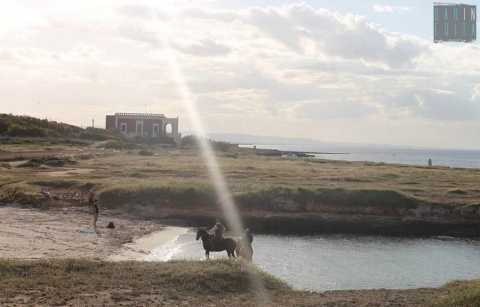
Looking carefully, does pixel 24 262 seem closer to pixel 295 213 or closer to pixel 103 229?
pixel 103 229

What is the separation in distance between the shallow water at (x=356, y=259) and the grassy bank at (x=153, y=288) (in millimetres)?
6291

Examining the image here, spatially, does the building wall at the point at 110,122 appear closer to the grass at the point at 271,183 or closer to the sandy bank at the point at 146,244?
the grass at the point at 271,183

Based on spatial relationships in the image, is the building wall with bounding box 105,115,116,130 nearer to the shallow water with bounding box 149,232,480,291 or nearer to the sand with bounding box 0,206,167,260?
the sand with bounding box 0,206,167,260

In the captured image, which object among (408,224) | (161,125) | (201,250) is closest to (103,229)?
(201,250)

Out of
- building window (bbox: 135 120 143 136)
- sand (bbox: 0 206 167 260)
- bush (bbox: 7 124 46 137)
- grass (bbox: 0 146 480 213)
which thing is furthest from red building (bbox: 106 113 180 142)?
sand (bbox: 0 206 167 260)

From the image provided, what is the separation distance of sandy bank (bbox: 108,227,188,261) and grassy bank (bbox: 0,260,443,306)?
24.0ft

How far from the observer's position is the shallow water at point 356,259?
3048 centimetres

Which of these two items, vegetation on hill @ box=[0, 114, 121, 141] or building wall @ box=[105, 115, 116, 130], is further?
building wall @ box=[105, 115, 116, 130]

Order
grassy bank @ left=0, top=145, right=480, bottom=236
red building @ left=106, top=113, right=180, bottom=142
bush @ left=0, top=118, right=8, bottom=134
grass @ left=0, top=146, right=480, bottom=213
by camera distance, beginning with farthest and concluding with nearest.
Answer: red building @ left=106, top=113, right=180, bottom=142 < bush @ left=0, top=118, right=8, bottom=134 < grass @ left=0, top=146, right=480, bottom=213 < grassy bank @ left=0, top=145, right=480, bottom=236

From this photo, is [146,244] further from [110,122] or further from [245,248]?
[110,122]

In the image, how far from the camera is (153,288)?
817 inches

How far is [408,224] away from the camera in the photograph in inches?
2055

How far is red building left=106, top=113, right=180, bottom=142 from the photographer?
165 meters
